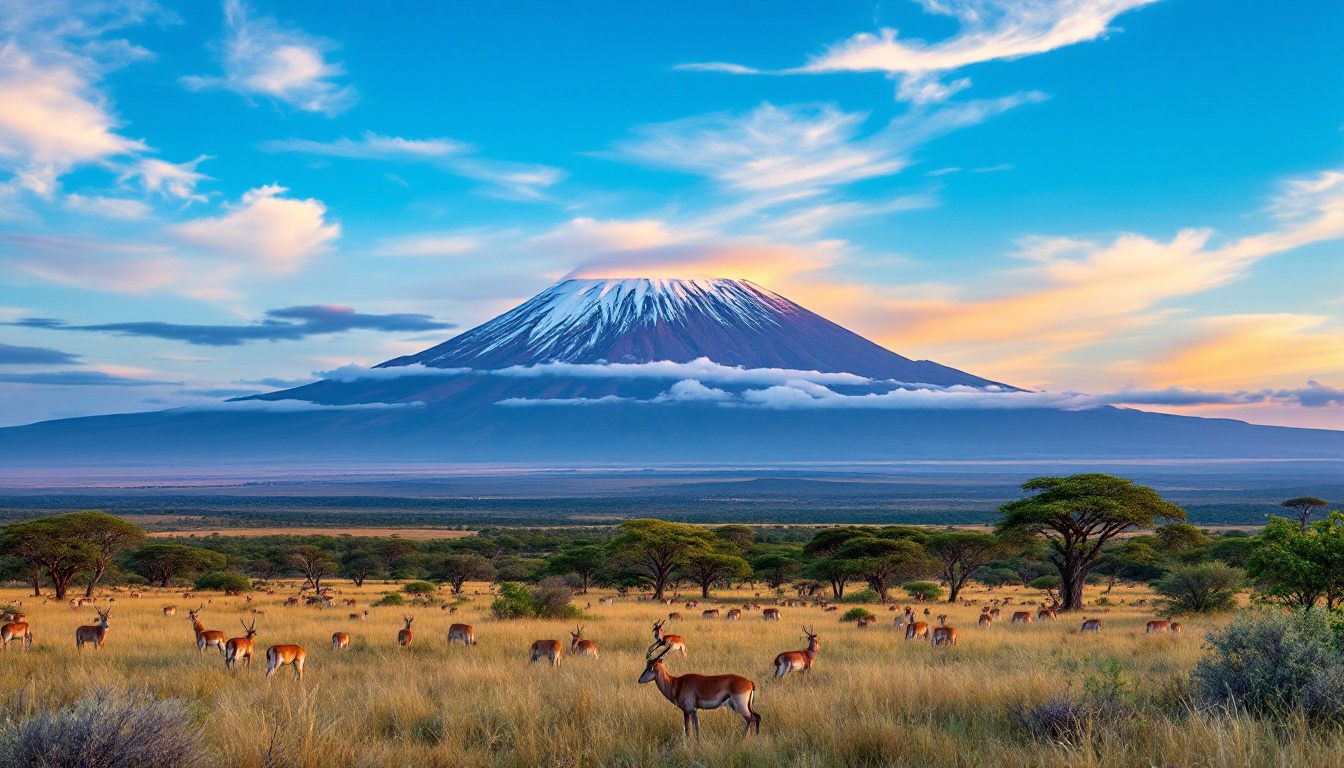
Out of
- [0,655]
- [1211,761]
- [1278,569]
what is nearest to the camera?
[1211,761]

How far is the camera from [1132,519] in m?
29.8

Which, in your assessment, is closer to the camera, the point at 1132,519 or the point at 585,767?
the point at 585,767

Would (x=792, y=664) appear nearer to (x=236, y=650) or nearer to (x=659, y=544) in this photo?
(x=236, y=650)

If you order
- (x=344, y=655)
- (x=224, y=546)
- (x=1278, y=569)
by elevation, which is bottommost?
(x=224, y=546)

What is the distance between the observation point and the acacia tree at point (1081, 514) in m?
29.5

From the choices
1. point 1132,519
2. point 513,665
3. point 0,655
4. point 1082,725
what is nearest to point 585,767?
point 1082,725

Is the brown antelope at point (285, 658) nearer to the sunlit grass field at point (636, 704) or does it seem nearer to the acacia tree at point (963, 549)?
the sunlit grass field at point (636, 704)

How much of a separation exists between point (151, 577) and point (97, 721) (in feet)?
201

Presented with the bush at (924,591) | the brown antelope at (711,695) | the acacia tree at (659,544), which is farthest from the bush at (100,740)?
the bush at (924,591)

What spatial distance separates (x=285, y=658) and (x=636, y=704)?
6692mm

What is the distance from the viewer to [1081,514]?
3055cm

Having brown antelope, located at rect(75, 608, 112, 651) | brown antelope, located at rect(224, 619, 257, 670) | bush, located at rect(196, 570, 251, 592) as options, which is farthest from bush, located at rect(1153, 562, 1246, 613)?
bush, located at rect(196, 570, 251, 592)

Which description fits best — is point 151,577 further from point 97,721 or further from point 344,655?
point 97,721

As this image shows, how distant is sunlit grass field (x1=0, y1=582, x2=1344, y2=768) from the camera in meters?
7.31
